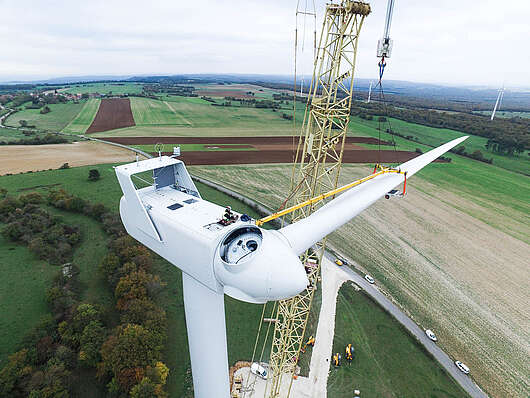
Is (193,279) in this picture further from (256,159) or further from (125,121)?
(125,121)

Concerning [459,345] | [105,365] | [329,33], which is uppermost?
[329,33]

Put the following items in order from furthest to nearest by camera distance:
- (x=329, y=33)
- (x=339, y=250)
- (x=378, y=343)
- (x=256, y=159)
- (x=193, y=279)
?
(x=256, y=159), (x=339, y=250), (x=378, y=343), (x=329, y=33), (x=193, y=279)

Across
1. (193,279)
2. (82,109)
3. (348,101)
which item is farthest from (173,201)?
(82,109)

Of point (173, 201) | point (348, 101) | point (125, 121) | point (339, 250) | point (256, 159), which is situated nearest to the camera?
point (173, 201)

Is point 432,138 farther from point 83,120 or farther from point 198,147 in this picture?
point 83,120

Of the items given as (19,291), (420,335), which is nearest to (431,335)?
(420,335)
